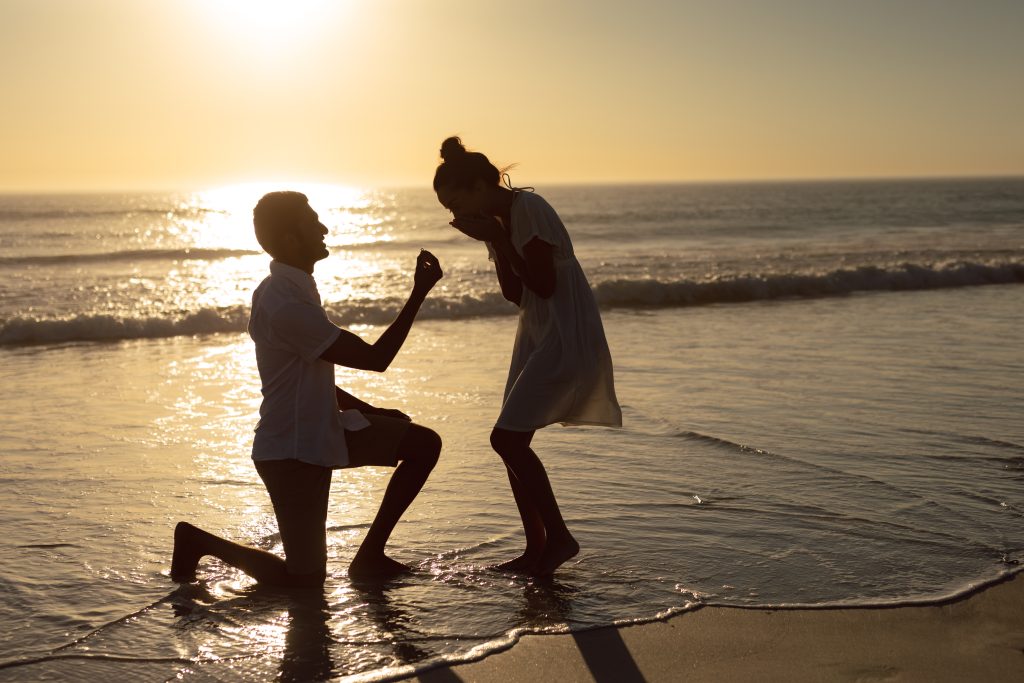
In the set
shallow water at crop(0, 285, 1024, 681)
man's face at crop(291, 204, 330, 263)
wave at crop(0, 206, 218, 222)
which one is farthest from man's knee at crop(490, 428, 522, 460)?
wave at crop(0, 206, 218, 222)

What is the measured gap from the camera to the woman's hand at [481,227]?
4.34 metres

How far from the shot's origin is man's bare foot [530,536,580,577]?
15.0 feet

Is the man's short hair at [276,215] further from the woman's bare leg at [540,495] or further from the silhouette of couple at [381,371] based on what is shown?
the woman's bare leg at [540,495]

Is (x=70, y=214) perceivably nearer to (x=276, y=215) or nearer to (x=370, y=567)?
(x=370, y=567)

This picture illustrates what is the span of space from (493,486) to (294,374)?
2256 mm

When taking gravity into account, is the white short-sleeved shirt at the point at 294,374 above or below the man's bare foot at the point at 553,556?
above

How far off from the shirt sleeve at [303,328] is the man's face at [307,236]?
232mm

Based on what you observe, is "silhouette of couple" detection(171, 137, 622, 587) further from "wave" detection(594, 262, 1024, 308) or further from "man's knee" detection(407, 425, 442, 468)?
"wave" detection(594, 262, 1024, 308)

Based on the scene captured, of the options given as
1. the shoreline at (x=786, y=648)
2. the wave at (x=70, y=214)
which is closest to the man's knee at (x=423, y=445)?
the shoreline at (x=786, y=648)

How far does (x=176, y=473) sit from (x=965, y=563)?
14.7ft

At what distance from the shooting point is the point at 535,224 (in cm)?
435

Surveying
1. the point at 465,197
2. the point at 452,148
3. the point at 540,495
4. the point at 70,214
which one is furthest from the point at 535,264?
the point at 70,214

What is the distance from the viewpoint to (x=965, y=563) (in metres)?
4.70

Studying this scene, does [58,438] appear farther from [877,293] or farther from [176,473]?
[877,293]
